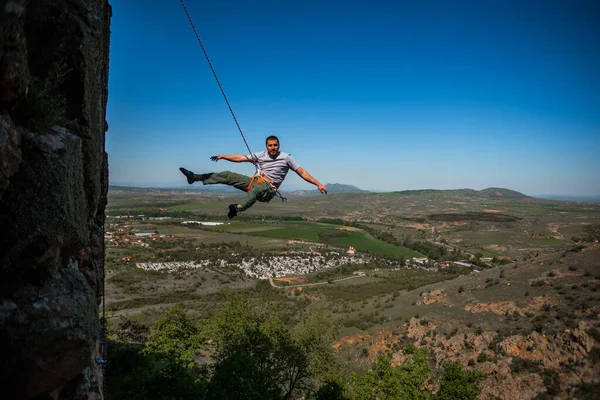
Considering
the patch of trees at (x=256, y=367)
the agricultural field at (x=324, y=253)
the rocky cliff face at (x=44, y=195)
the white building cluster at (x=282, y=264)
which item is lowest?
the white building cluster at (x=282, y=264)

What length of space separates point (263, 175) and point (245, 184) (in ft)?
2.26

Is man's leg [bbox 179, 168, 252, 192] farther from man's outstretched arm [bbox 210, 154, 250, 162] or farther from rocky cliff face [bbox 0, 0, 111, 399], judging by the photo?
rocky cliff face [bbox 0, 0, 111, 399]

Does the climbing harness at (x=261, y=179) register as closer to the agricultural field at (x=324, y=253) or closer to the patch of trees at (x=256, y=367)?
the patch of trees at (x=256, y=367)

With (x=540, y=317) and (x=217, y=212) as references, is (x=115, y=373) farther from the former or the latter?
(x=217, y=212)

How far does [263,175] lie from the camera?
886cm

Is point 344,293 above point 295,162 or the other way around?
the other way around

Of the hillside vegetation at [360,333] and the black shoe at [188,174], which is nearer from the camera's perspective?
the black shoe at [188,174]

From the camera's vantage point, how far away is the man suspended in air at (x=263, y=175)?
860 centimetres

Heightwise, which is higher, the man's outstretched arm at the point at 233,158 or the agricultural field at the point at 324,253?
the man's outstretched arm at the point at 233,158

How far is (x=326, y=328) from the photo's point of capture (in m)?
22.0

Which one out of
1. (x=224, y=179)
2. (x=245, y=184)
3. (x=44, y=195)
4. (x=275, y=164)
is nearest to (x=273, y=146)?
(x=275, y=164)

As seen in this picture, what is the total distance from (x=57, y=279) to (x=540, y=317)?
29826mm

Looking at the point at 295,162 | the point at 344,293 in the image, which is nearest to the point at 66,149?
the point at 295,162

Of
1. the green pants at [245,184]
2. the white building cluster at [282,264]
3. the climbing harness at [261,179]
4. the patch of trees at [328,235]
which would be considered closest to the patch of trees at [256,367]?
the green pants at [245,184]
